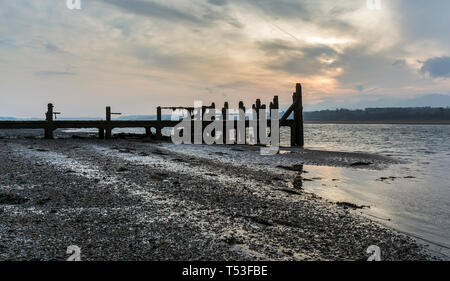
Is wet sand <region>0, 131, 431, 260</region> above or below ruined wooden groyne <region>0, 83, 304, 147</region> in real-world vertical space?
below

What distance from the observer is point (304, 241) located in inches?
179

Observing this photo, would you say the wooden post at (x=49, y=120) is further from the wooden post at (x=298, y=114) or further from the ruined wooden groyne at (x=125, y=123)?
the wooden post at (x=298, y=114)

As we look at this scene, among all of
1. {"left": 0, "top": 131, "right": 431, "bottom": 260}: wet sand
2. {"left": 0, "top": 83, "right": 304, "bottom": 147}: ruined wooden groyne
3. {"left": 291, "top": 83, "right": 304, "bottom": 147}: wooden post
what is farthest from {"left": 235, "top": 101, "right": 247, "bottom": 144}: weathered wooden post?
{"left": 0, "top": 131, "right": 431, "bottom": 260}: wet sand

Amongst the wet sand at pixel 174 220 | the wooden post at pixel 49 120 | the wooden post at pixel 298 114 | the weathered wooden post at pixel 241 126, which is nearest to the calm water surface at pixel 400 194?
the wet sand at pixel 174 220

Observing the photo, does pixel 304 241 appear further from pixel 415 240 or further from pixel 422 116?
pixel 422 116

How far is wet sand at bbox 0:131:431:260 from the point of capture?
3971 millimetres

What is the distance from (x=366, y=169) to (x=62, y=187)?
12206 millimetres

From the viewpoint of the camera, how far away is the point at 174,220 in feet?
16.9

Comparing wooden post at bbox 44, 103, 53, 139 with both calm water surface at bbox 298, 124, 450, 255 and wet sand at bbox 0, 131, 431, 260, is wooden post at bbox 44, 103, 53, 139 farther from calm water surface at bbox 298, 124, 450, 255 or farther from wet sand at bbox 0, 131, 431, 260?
calm water surface at bbox 298, 124, 450, 255

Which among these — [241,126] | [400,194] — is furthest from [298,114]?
[400,194]

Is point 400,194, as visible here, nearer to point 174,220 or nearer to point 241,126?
point 174,220

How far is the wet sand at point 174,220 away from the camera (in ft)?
13.0
